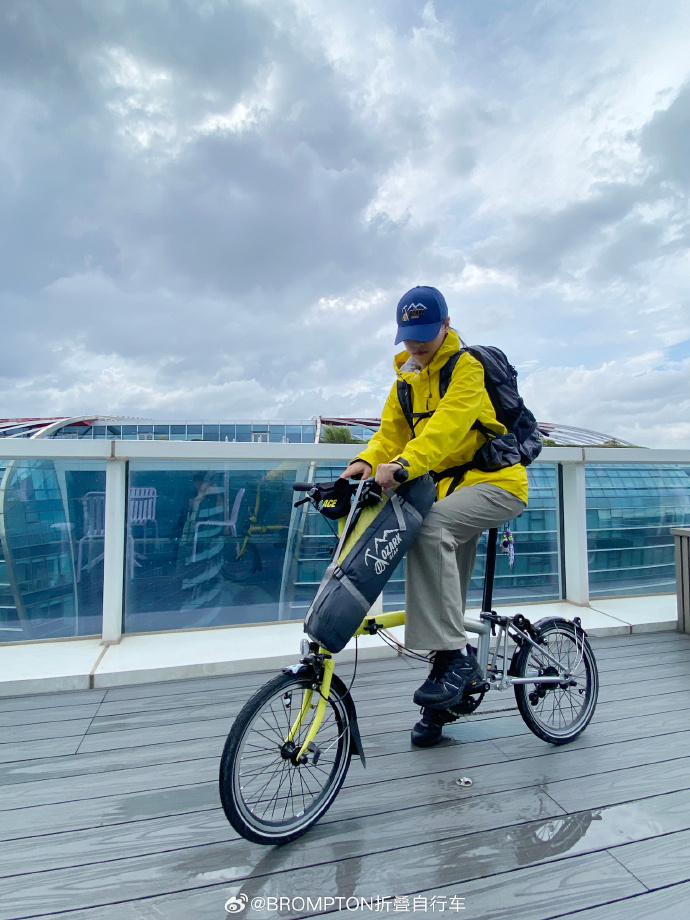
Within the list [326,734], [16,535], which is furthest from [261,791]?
[16,535]

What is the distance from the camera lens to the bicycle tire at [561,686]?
1954 millimetres

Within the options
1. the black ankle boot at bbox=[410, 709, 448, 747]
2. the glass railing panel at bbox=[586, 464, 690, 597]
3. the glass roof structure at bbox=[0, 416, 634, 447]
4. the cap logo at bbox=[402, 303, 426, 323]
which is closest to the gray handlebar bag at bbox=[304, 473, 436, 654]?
the cap logo at bbox=[402, 303, 426, 323]

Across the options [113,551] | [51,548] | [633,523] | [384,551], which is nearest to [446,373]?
[384,551]

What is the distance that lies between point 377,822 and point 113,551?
202 centimetres

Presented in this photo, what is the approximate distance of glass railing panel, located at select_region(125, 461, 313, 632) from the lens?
3088 mm

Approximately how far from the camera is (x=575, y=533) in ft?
12.2

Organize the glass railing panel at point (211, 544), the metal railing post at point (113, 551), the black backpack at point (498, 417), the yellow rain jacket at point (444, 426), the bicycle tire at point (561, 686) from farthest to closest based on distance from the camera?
the glass railing panel at point (211, 544) < the metal railing post at point (113, 551) < the bicycle tire at point (561, 686) < the black backpack at point (498, 417) < the yellow rain jacket at point (444, 426)

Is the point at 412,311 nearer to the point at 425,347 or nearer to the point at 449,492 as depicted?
the point at 425,347

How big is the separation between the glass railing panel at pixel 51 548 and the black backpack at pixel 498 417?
196 cm

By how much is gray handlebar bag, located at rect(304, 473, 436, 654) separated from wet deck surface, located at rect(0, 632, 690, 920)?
51 cm

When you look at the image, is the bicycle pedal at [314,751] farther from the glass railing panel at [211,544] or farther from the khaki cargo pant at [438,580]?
the glass railing panel at [211,544]

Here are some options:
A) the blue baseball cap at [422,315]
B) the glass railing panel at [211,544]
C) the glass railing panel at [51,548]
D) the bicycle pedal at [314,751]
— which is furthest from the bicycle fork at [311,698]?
the glass railing panel at [51,548]

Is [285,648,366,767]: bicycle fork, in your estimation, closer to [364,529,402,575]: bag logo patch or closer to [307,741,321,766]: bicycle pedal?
[307,741,321,766]: bicycle pedal

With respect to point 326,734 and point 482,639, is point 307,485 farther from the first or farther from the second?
point 482,639
